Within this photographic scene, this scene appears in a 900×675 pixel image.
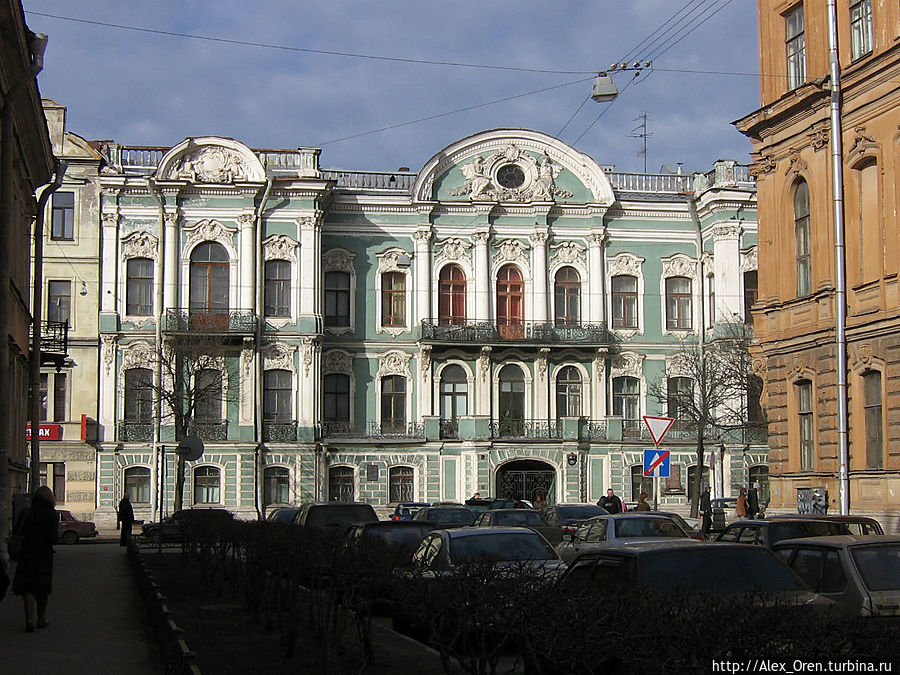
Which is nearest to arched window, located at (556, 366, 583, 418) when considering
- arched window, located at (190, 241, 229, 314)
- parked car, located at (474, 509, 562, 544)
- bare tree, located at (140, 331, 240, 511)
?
bare tree, located at (140, 331, 240, 511)

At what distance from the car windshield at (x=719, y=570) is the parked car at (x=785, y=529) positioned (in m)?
5.59

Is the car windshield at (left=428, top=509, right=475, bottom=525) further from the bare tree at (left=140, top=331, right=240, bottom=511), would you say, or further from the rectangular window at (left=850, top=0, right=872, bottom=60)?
the bare tree at (left=140, top=331, right=240, bottom=511)

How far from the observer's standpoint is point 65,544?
1630 inches

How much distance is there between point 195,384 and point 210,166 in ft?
30.5

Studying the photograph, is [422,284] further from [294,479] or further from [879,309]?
[879,309]

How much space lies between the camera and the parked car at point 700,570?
32.5ft

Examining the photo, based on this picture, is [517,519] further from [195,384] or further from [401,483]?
[401,483]

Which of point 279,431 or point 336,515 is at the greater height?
point 279,431

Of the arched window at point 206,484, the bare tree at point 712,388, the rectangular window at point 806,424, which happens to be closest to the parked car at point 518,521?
the rectangular window at point 806,424

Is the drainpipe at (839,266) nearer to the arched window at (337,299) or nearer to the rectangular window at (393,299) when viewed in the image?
the rectangular window at (393,299)

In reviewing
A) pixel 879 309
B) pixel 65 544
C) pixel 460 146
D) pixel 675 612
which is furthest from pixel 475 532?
pixel 460 146

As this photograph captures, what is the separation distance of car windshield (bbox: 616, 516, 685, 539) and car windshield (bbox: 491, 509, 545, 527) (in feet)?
18.9

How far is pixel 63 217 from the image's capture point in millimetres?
48062

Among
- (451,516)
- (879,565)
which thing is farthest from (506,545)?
(451,516)
